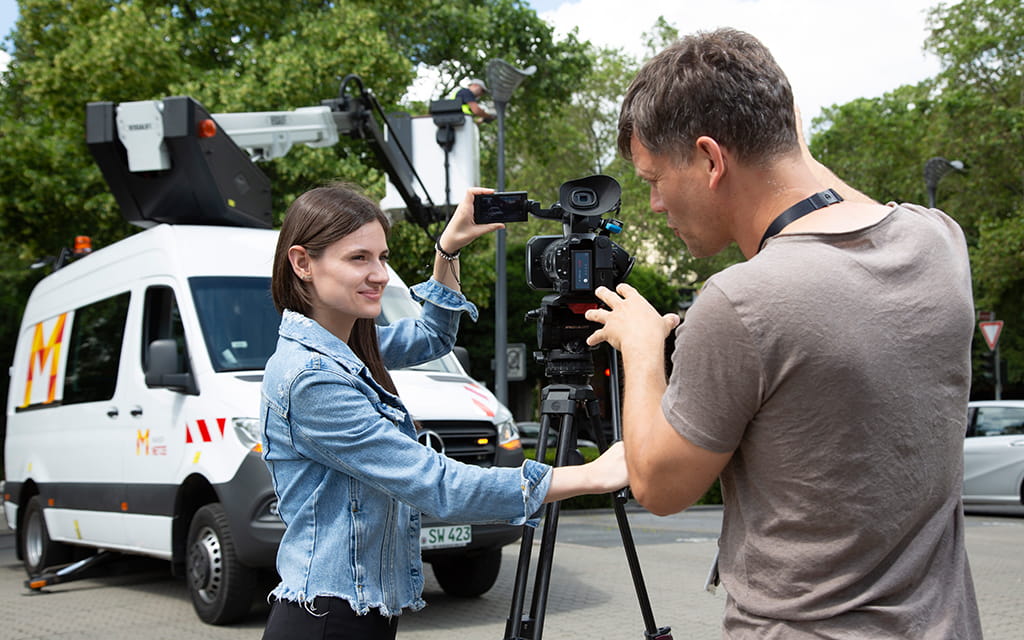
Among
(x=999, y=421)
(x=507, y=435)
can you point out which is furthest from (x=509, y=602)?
(x=999, y=421)

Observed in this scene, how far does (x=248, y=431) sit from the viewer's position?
6285mm

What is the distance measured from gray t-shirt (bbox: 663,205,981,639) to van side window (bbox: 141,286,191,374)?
588 centimetres

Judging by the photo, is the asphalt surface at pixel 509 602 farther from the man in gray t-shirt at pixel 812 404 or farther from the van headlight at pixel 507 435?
the man in gray t-shirt at pixel 812 404

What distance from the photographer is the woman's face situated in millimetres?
2479

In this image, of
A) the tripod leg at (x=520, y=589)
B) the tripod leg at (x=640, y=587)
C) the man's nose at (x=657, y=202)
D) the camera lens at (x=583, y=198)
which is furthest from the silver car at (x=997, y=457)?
the man's nose at (x=657, y=202)

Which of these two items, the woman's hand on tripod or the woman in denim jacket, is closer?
the woman's hand on tripod

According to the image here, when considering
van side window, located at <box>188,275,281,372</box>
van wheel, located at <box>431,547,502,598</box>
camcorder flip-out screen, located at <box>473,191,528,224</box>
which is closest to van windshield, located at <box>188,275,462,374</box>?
van side window, located at <box>188,275,281,372</box>

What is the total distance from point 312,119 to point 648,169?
29.4ft

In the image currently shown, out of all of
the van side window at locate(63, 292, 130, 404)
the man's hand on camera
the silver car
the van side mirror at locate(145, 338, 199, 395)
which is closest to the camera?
the man's hand on camera

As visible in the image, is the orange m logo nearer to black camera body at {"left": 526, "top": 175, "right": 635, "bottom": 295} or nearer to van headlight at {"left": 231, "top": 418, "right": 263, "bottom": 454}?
van headlight at {"left": 231, "top": 418, "right": 263, "bottom": 454}

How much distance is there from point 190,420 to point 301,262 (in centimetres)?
447

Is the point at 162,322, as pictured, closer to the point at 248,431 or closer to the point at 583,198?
the point at 248,431

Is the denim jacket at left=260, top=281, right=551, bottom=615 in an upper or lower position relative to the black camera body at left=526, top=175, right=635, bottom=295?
lower

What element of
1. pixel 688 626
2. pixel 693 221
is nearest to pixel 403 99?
pixel 688 626
